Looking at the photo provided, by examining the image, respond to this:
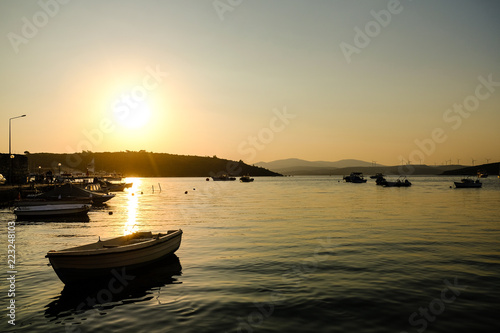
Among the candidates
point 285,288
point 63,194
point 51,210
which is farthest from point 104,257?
point 63,194

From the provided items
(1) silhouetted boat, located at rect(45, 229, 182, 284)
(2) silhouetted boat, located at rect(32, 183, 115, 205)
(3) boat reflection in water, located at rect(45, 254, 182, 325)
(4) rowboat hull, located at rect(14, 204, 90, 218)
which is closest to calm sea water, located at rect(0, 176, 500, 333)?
(3) boat reflection in water, located at rect(45, 254, 182, 325)

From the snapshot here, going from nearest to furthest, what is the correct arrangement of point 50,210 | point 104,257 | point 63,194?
point 104,257 → point 50,210 → point 63,194

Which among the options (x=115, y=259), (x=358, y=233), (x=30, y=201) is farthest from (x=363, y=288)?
(x=30, y=201)

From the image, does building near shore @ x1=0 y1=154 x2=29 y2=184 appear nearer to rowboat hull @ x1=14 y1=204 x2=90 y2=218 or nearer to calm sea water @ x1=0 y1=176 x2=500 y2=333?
rowboat hull @ x1=14 y1=204 x2=90 y2=218

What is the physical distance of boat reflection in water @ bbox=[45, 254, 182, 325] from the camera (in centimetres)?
1559

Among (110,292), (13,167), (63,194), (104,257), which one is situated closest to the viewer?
(110,292)

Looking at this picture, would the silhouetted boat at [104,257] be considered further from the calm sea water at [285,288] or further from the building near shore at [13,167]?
the building near shore at [13,167]

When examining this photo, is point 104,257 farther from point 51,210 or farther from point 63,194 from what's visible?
point 63,194

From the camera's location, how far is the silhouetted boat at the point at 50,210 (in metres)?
47.2

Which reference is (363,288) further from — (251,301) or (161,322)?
(161,322)

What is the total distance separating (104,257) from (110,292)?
1838 mm

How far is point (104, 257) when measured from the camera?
744 inches

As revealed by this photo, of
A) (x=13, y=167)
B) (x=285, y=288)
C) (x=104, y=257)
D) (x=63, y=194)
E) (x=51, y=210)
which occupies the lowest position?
(x=285, y=288)

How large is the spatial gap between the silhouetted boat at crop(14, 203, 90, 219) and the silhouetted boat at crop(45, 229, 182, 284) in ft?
103
